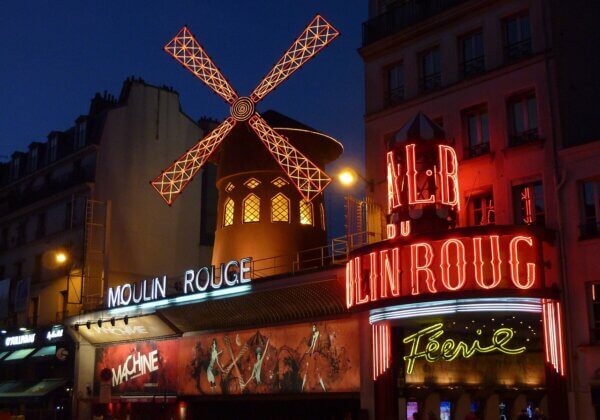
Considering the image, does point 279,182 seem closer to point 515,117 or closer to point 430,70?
point 430,70

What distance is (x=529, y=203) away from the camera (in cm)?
1401

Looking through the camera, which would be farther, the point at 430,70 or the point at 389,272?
the point at 430,70

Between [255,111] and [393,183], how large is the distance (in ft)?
24.0

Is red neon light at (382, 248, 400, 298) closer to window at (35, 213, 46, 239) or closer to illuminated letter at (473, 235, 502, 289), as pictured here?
illuminated letter at (473, 235, 502, 289)

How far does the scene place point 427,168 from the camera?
1395cm

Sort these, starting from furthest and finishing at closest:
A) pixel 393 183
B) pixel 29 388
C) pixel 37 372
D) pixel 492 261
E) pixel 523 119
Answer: pixel 37 372 < pixel 29 388 < pixel 523 119 < pixel 393 183 < pixel 492 261

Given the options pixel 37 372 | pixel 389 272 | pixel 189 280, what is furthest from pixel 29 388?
pixel 389 272

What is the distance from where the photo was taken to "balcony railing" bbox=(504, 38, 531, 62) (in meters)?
14.5

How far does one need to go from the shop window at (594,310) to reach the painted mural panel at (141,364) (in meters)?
11.4

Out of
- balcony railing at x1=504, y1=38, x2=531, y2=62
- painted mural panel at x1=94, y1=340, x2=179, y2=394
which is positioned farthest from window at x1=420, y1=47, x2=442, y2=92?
painted mural panel at x1=94, y1=340, x2=179, y2=394

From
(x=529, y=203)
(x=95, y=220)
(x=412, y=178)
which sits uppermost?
(x=95, y=220)

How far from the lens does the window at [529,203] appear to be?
13852 mm

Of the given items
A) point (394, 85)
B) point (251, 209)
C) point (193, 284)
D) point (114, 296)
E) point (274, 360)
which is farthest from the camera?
point (114, 296)

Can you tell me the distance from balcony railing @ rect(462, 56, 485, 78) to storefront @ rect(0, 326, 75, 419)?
15268mm
